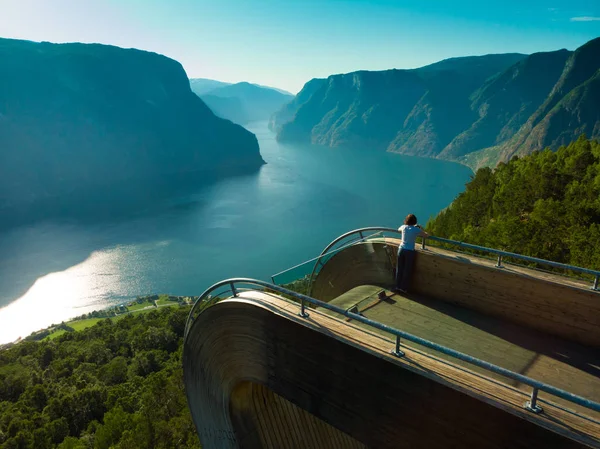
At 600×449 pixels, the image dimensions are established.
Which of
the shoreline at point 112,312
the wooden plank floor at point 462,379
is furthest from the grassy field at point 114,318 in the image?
the wooden plank floor at point 462,379

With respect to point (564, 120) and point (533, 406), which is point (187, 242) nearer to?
point (533, 406)

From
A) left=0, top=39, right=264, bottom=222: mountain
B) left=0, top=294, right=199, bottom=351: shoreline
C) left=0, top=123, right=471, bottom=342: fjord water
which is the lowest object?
left=0, top=294, right=199, bottom=351: shoreline

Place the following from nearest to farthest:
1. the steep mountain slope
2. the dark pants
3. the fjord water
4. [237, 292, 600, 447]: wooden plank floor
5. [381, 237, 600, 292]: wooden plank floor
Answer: [237, 292, 600, 447]: wooden plank floor, [381, 237, 600, 292]: wooden plank floor, the dark pants, the fjord water, the steep mountain slope

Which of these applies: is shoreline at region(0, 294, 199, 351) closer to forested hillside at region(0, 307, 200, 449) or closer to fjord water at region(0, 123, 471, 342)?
fjord water at region(0, 123, 471, 342)

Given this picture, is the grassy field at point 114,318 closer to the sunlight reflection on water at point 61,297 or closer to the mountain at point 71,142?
the sunlight reflection on water at point 61,297

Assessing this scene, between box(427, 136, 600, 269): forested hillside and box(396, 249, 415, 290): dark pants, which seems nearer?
box(396, 249, 415, 290): dark pants

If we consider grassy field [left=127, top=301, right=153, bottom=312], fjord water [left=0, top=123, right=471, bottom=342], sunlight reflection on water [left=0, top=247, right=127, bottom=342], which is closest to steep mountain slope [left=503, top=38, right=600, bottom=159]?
fjord water [left=0, top=123, right=471, bottom=342]

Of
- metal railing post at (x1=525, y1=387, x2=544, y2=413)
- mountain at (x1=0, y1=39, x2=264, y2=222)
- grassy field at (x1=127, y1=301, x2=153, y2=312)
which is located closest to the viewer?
metal railing post at (x1=525, y1=387, x2=544, y2=413)
